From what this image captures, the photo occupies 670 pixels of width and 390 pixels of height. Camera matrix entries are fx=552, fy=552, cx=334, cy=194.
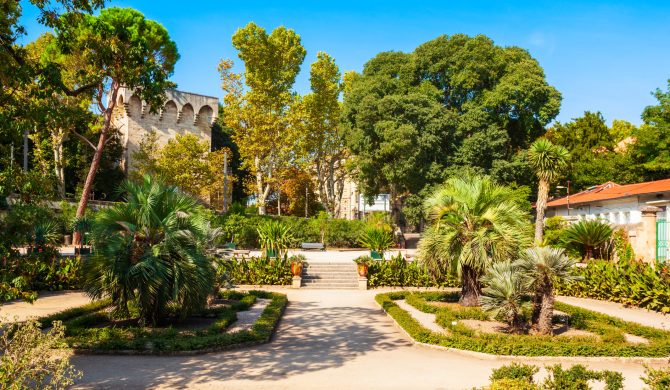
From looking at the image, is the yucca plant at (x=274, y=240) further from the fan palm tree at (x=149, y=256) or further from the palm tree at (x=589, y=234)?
the palm tree at (x=589, y=234)

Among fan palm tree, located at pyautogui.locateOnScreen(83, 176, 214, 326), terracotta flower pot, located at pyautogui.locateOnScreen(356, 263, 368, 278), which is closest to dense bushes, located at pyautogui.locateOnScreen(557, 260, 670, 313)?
terracotta flower pot, located at pyautogui.locateOnScreen(356, 263, 368, 278)

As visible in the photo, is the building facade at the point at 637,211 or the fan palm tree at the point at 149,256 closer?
the fan palm tree at the point at 149,256

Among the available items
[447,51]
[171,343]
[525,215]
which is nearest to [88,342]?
[171,343]

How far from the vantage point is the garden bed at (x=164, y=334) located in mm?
11047

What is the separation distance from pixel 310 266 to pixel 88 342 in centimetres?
1546

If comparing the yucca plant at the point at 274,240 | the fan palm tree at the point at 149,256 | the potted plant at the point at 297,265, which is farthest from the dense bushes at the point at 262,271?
the fan palm tree at the point at 149,256

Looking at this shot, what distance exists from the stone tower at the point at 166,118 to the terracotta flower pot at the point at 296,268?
31336mm

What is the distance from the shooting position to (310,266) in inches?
1031

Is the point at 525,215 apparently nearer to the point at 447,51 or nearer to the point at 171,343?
the point at 171,343

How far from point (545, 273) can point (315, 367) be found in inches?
224

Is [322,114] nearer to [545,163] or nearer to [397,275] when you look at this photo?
[545,163]

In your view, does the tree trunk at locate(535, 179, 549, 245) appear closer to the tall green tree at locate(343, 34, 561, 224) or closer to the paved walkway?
the tall green tree at locate(343, 34, 561, 224)

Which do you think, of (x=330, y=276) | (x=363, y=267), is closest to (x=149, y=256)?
(x=363, y=267)

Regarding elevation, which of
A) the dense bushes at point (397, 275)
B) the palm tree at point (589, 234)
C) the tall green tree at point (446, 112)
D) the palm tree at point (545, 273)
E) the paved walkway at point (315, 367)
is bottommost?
the paved walkway at point (315, 367)
